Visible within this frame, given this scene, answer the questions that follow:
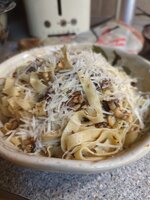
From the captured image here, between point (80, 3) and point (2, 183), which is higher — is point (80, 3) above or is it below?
above

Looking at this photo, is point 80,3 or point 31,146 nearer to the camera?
point 31,146

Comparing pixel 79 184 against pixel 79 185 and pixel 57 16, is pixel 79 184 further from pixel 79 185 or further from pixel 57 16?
pixel 57 16

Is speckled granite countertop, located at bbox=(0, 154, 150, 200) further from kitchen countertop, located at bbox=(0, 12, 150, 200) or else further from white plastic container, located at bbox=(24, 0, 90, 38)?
white plastic container, located at bbox=(24, 0, 90, 38)

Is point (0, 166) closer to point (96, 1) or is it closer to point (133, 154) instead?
point (133, 154)

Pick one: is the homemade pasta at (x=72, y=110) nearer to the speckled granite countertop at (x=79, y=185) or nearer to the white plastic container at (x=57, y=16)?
the speckled granite countertop at (x=79, y=185)

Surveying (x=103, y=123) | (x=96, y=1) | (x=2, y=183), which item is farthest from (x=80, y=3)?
(x=2, y=183)
